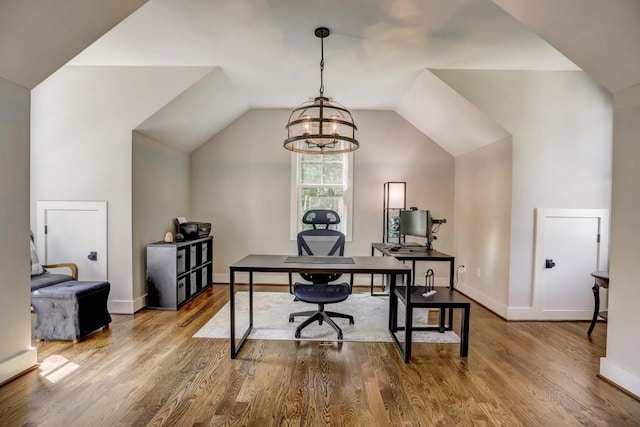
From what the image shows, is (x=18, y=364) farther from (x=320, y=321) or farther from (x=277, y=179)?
(x=277, y=179)

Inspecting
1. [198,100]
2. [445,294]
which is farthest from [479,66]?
[198,100]

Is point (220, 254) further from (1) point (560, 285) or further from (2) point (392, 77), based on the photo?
(1) point (560, 285)

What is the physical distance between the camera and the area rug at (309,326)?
2.99m

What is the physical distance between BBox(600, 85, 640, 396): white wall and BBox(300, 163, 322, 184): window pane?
3.55 m

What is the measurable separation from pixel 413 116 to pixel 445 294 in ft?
9.34

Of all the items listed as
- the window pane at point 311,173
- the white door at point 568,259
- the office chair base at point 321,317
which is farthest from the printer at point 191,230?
the white door at point 568,259

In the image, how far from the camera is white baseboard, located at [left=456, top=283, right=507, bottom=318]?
360cm

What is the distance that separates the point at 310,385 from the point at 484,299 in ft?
9.37

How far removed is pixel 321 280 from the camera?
3236mm

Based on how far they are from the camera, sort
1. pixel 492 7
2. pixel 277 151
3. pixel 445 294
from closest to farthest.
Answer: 1. pixel 492 7
2. pixel 445 294
3. pixel 277 151

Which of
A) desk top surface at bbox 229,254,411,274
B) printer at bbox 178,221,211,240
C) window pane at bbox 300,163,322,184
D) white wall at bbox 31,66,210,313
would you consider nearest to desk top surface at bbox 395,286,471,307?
desk top surface at bbox 229,254,411,274

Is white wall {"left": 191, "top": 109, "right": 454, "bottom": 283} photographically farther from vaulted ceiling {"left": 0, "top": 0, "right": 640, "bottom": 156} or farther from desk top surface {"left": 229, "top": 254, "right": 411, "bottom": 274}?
desk top surface {"left": 229, "top": 254, "right": 411, "bottom": 274}

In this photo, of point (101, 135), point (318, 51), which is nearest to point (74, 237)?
point (101, 135)

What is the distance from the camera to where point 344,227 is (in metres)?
5.02
